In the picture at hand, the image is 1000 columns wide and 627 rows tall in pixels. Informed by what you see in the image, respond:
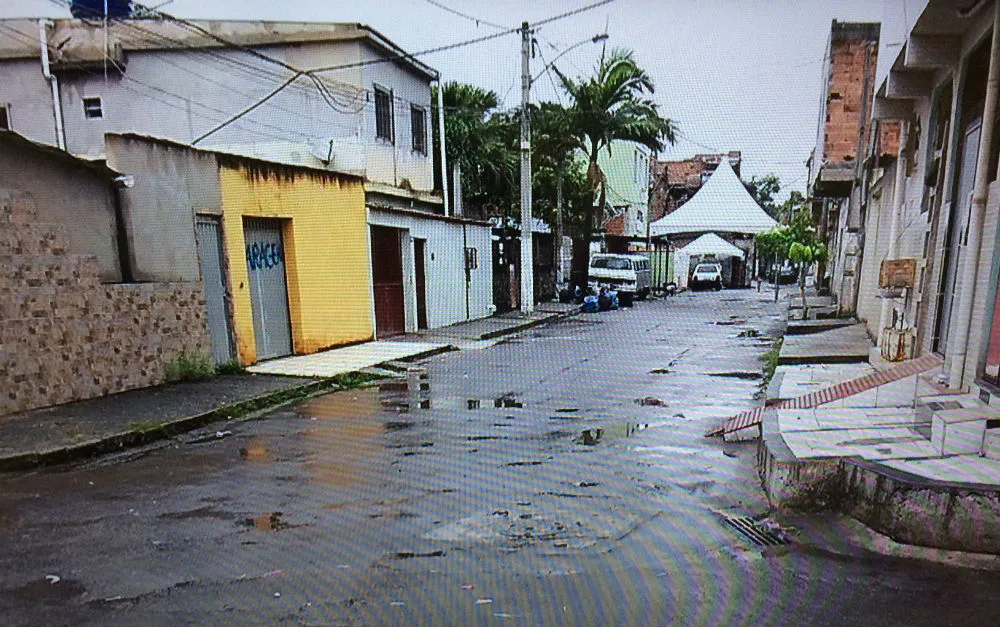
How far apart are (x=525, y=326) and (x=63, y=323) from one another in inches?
425

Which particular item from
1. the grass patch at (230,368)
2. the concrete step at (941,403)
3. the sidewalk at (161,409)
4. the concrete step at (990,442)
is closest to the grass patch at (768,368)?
the concrete step at (941,403)

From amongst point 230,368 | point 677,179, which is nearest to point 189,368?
point 230,368

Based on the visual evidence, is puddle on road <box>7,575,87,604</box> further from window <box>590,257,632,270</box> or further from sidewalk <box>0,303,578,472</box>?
window <box>590,257,632,270</box>

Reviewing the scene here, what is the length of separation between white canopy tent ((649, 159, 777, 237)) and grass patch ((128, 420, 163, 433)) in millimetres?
27733

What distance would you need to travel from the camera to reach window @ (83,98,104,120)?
14.2 m

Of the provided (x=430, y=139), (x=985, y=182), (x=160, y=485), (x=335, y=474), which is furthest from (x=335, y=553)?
(x=430, y=139)

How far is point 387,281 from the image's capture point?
44.0 feet

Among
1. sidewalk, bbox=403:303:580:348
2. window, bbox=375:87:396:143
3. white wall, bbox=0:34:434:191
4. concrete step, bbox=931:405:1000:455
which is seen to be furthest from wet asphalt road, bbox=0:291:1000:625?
window, bbox=375:87:396:143

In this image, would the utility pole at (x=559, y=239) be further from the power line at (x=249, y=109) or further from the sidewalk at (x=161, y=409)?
the sidewalk at (x=161, y=409)

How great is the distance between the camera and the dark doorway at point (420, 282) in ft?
47.1

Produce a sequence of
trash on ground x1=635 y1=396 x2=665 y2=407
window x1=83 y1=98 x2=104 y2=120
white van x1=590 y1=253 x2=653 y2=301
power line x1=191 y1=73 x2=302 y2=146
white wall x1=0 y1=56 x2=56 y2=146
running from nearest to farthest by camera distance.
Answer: trash on ground x1=635 y1=396 x2=665 y2=407 < power line x1=191 y1=73 x2=302 y2=146 < white wall x1=0 y1=56 x2=56 y2=146 < window x1=83 y1=98 x2=104 y2=120 < white van x1=590 y1=253 x2=653 y2=301

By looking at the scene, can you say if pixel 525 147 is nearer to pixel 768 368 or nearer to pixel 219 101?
pixel 219 101

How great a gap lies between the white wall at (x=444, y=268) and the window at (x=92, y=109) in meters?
7.75

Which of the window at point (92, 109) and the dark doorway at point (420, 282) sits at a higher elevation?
the window at point (92, 109)
